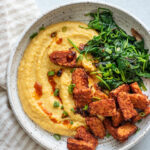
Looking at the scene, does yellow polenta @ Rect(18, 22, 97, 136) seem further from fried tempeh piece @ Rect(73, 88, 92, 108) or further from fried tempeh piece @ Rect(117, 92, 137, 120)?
fried tempeh piece @ Rect(117, 92, 137, 120)

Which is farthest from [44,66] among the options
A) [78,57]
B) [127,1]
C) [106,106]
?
[127,1]

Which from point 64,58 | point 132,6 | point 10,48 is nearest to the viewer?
point 64,58

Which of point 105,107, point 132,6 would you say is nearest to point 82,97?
point 105,107

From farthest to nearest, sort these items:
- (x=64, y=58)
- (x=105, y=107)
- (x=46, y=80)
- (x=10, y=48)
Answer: (x=10, y=48) → (x=46, y=80) → (x=64, y=58) → (x=105, y=107)

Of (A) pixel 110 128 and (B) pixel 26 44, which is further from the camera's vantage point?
(B) pixel 26 44

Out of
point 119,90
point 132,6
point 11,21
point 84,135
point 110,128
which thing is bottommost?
point 84,135

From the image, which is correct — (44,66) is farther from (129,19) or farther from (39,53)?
(129,19)

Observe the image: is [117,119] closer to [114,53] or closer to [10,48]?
[114,53]
